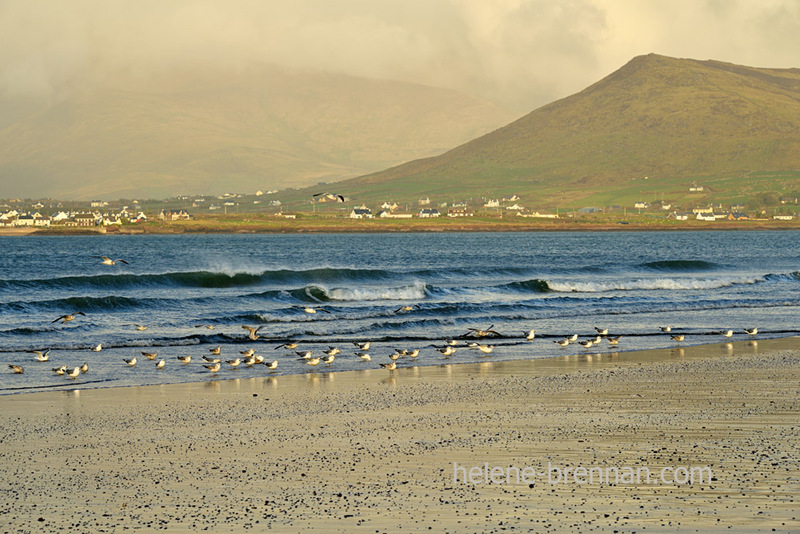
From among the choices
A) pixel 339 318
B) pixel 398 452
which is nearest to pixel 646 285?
pixel 339 318

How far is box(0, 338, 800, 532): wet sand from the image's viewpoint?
10.2 m

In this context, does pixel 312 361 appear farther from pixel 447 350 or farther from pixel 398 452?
pixel 398 452

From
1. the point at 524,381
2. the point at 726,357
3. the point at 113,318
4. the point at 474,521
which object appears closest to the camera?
the point at 474,521

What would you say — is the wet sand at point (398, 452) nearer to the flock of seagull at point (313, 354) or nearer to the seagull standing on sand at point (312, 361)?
the flock of seagull at point (313, 354)

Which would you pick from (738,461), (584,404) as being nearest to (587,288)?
(584,404)

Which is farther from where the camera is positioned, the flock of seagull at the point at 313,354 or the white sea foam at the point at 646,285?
the white sea foam at the point at 646,285

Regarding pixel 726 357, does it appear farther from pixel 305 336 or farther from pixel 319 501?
pixel 319 501

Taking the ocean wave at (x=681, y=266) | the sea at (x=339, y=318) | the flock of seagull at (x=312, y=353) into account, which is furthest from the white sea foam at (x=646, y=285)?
the flock of seagull at (x=312, y=353)

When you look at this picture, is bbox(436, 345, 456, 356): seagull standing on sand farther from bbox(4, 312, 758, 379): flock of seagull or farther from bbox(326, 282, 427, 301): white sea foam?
bbox(326, 282, 427, 301): white sea foam

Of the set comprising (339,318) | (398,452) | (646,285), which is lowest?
(646,285)

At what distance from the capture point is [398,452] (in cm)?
1330

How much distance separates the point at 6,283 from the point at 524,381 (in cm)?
4536

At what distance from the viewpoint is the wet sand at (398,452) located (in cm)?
1020

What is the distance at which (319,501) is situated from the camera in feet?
35.5
